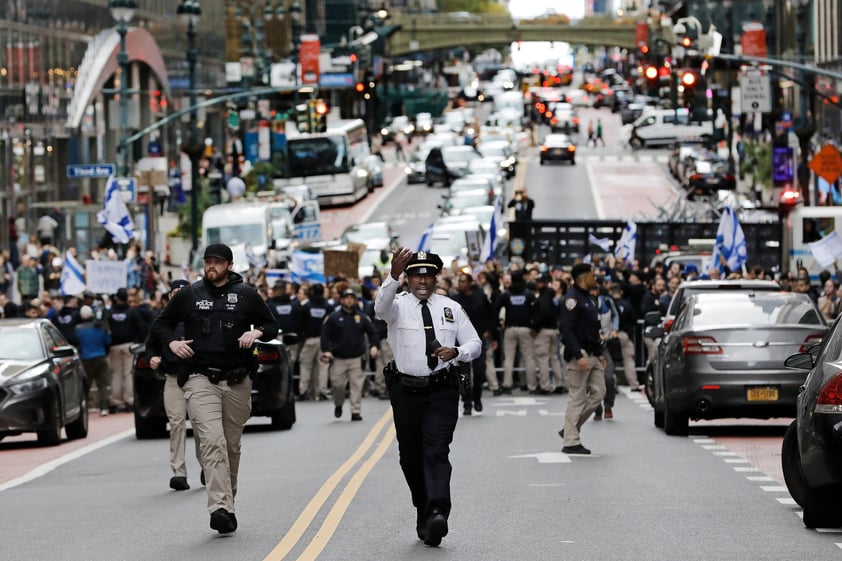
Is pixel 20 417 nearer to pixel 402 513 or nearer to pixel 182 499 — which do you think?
pixel 182 499

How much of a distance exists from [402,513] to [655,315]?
335 inches

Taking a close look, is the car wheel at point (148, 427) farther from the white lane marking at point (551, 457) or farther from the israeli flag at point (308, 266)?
the israeli flag at point (308, 266)

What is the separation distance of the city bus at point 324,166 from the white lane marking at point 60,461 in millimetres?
49883

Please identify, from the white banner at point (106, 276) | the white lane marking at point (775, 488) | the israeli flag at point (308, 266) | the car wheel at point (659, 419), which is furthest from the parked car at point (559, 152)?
the white lane marking at point (775, 488)

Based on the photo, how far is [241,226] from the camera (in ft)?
167

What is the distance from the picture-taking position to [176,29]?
80500 millimetres

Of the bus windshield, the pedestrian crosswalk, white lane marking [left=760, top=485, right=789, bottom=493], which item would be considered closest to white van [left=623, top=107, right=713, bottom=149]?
the pedestrian crosswalk

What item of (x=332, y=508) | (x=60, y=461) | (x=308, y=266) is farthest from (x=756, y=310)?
(x=308, y=266)

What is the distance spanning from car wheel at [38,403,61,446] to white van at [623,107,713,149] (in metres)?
Result: 75.7

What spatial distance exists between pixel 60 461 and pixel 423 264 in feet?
27.2

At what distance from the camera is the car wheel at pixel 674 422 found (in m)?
19.6

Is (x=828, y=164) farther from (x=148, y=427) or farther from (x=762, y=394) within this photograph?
(x=762, y=394)

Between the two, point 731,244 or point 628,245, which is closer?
point 731,244

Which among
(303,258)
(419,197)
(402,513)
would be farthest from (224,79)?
(402,513)
